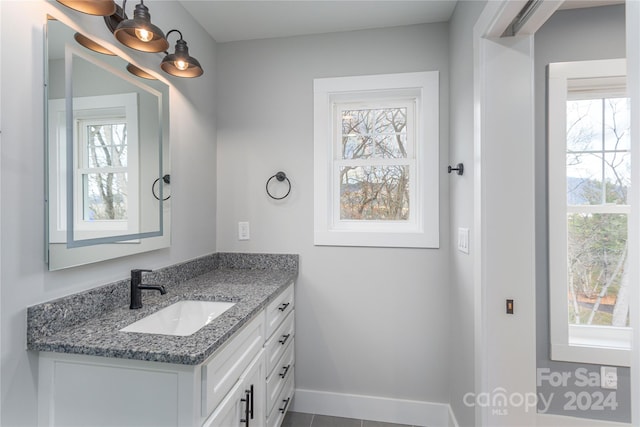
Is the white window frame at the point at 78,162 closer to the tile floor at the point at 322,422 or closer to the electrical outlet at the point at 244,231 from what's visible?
the electrical outlet at the point at 244,231

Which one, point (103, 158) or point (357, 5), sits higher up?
point (357, 5)

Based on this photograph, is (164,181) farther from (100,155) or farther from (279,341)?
(279,341)

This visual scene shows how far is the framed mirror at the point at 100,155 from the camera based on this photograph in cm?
113

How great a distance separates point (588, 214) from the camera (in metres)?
1.95

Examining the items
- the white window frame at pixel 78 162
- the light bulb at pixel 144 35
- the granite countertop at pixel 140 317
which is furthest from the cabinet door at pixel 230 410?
the light bulb at pixel 144 35

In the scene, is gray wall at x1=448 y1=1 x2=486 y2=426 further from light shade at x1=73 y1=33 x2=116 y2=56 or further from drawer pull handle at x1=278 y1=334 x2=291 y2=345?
light shade at x1=73 y1=33 x2=116 y2=56

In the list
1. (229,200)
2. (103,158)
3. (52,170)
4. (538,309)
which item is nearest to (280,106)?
(229,200)

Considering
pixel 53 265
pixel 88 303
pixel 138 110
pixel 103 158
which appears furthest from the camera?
pixel 138 110

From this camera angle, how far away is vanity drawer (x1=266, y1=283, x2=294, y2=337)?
164 centimetres

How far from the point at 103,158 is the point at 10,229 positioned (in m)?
0.44

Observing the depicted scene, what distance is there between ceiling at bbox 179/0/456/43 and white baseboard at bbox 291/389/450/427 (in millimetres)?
2453

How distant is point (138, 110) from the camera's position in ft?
4.95

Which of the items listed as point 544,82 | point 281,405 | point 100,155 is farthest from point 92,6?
point 544,82

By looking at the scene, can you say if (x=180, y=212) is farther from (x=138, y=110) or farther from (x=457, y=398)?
(x=457, y=398)
